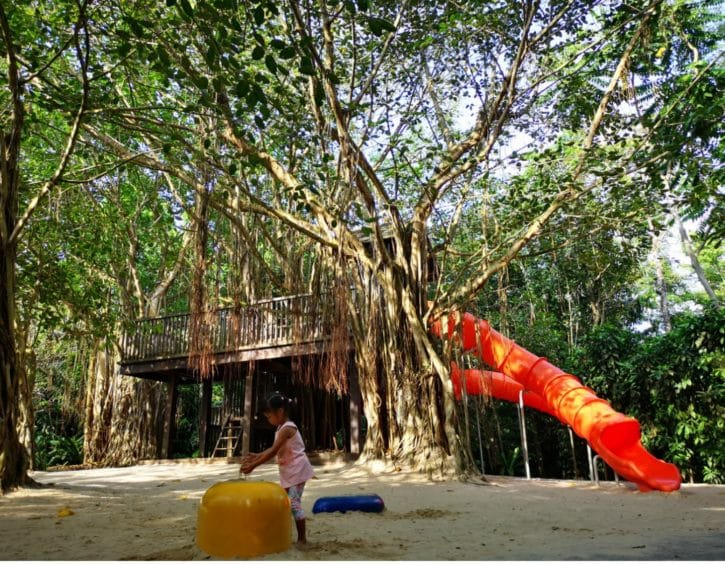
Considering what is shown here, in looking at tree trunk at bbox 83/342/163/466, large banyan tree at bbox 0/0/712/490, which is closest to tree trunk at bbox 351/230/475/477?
large banyan tree at bbox 0/0/712/490

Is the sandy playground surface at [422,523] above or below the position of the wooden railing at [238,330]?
below

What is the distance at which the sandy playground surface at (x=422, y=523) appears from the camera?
3.45m

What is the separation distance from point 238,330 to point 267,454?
7505 mm

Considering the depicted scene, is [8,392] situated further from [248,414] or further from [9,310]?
[248,414]

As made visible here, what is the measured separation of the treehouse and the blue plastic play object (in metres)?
4.79

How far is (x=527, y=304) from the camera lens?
1788 cm

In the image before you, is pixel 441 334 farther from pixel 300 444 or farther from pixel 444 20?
pixel 300 444

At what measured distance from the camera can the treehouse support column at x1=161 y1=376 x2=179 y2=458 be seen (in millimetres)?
12789

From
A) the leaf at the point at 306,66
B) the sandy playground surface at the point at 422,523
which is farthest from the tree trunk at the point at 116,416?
the leaf at the point at 306,66

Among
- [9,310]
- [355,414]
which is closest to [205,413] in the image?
[355,414]

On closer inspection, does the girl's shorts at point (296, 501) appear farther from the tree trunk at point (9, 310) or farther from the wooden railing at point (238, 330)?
the wooden railing at point (238, 330)

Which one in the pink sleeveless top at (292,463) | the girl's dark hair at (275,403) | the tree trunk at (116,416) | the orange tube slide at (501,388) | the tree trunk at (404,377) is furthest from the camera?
the tree trunk at (116,416)

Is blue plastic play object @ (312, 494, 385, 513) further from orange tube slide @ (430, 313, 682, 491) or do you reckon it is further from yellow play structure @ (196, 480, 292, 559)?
orange tube slide @ (430, 313, 682, 491)

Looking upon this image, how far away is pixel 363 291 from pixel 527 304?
10.2 m
